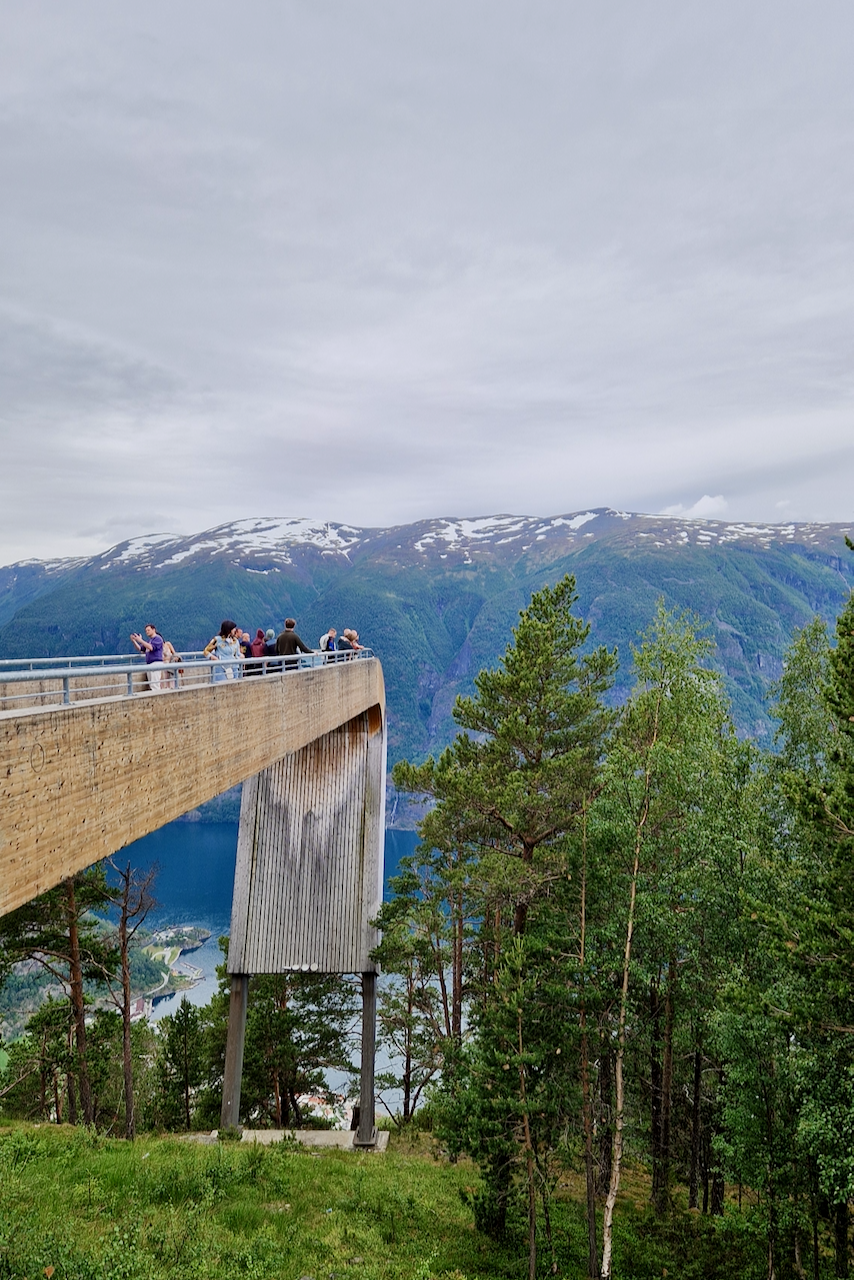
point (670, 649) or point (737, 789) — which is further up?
point (670, 649)

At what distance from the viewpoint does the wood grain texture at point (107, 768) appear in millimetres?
4062

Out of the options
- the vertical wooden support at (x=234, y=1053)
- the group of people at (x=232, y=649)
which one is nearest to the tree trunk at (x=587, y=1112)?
the group of people at (x=232, y=649)

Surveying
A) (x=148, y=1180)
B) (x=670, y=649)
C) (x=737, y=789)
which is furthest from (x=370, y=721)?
(x=148, y=1180)

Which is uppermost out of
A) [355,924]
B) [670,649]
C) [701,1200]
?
[670,649]

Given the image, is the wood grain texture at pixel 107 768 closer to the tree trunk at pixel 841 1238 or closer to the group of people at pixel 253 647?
the group of people at pixel 253 647

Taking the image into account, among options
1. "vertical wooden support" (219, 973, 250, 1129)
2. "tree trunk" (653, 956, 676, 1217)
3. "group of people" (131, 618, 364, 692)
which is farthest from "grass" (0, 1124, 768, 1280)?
"group of people" (131, 618, 364, 692)

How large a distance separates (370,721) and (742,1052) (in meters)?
12.1

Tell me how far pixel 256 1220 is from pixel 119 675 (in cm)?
749

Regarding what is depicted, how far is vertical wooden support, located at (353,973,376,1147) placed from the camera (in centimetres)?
1559

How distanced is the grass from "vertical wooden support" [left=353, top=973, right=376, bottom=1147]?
161cm

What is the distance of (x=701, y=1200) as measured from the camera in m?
17.8

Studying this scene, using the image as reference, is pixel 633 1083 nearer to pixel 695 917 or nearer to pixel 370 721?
pixel 695 917

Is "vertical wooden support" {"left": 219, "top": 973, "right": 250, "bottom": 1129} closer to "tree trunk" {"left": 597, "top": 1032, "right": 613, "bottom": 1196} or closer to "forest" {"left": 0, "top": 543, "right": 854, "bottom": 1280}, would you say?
"forest" {"left": 0, "top": 543, "right": 854, "bottom": 1280}

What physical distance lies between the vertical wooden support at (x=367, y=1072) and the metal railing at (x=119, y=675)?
26.6 ft
